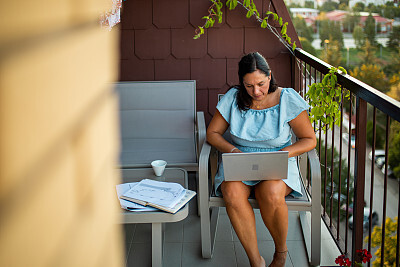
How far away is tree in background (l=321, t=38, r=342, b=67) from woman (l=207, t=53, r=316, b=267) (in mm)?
34586

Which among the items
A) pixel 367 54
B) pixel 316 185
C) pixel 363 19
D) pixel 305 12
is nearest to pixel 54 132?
pixel 316 185

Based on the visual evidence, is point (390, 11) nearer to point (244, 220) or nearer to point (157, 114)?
point (157, 114)

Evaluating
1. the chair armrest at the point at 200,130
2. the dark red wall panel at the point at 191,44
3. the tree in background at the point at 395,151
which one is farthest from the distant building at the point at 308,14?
the chair armrest at the point at 200,130

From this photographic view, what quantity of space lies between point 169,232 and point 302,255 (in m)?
0.86

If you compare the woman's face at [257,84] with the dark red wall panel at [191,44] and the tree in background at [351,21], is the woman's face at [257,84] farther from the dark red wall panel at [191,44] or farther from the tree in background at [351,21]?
the tree in background at [351,21]

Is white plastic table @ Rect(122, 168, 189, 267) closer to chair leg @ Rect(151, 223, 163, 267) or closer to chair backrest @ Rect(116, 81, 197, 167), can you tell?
chair leg @ Rect(151, 223, 163, 267)

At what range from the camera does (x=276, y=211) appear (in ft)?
8.42

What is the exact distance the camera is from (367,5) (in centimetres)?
3912

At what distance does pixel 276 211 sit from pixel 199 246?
2.14 feet

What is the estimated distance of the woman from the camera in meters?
2.59

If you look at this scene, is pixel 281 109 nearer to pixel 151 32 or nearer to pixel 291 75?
pixel 291 75

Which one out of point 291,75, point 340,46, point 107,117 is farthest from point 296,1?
point 107,117

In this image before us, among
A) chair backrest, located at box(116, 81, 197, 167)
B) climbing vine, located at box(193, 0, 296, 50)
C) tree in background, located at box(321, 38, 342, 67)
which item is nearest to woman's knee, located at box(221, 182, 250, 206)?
chair backrest, located at box(116, 81, 197, 167)

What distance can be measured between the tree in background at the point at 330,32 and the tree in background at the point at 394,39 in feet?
12.2
